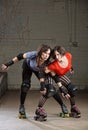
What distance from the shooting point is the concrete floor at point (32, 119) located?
4716mm

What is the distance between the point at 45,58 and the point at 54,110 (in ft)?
4.16

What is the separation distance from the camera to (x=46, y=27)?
7.58 m

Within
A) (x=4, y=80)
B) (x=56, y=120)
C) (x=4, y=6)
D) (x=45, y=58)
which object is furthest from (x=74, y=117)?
(x=4, y=6)

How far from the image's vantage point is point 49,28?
758 centimetres

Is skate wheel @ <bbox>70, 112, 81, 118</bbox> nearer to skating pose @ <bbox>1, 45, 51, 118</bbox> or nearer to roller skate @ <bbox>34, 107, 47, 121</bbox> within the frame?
roller skate @ <bbox>34, 107, 47, 121</bbox>

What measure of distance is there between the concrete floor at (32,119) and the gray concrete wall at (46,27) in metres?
1.16

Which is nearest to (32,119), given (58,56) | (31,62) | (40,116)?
(40,116)

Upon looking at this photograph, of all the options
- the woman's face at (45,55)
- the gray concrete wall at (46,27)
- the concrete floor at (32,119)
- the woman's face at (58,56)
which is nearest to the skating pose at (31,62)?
the woman's face at (45,55)

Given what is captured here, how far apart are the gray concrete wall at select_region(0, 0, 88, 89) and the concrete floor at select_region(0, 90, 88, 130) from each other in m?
1.16

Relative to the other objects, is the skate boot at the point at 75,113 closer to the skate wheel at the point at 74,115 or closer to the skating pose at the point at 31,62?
the skate wheel at the point at 74,115

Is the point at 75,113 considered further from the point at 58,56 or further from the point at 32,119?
the point at 58,56

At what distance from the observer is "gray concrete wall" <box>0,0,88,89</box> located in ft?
24.7

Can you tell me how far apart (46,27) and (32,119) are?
2946 millimetres

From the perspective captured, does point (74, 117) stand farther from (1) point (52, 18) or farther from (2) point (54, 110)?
(1) point (52, 18)
